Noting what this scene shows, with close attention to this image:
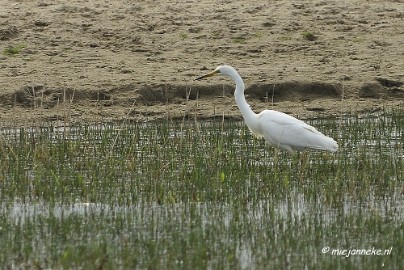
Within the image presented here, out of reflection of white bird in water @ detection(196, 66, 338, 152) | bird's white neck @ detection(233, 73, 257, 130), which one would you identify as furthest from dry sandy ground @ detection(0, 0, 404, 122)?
reflection of white bird in water @ detection(196, 66, 338, 152)

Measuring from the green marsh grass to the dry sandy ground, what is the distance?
167cm

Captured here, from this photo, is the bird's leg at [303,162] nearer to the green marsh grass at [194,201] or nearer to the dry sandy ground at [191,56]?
the green marsh grass at [194,201]

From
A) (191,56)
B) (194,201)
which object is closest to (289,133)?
(194,201)

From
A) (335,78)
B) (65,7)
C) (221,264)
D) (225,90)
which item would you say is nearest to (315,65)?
(335,78)

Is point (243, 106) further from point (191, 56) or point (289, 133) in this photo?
point (191, 56)

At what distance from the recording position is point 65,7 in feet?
50.9

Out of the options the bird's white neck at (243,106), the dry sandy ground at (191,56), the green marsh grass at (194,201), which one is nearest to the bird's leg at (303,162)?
the green marsh grass at (194,201)

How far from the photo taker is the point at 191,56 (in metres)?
14.5

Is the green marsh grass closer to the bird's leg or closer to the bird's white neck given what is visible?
the bird's leg

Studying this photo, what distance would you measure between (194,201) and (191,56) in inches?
241

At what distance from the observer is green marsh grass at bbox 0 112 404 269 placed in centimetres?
723

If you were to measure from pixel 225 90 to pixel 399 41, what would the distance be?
2886mm

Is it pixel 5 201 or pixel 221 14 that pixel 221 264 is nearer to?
pixel 5 201

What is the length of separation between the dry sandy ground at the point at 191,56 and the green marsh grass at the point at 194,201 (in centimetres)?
167
